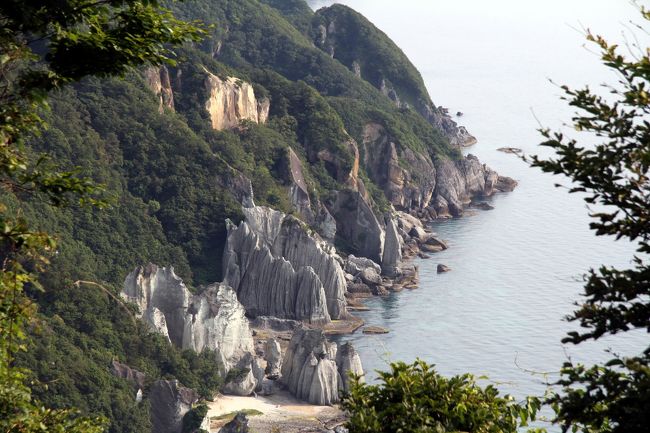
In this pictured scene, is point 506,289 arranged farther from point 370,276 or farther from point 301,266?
point 301,266

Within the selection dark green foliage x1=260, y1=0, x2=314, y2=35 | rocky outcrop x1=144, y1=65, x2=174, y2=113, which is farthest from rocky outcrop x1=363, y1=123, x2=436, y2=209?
dark green foliage x1=260, y1=0, x2=314, y2=35

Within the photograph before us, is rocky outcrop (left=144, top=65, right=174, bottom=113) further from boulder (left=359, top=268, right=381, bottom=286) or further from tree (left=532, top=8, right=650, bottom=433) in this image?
tree (left=532, top=8, right=650, bottom=433)

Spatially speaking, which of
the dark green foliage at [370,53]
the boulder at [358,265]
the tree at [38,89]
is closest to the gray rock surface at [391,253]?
the boulder at [358,265]

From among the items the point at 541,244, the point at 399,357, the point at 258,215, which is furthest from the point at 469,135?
the point at 399,357

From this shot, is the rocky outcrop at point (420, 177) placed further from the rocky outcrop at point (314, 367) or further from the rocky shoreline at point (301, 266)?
the rocky outcrop at point (314, 367)

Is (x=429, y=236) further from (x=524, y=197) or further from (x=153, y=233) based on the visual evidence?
(x=153, y=233)
